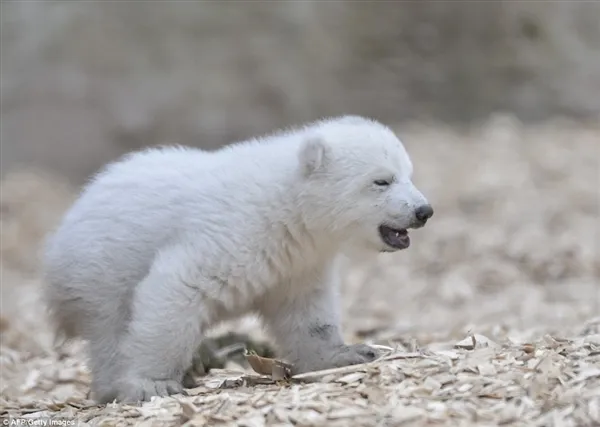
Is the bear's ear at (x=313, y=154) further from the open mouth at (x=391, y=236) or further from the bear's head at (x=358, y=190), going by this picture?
the open mouth at (x=391, y=236)

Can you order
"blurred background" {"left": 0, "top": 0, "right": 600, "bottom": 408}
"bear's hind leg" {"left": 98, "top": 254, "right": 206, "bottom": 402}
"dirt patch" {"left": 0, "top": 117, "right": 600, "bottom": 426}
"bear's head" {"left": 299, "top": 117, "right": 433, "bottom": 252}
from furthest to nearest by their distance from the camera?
"blurred background" {"left": 0, "top": 0, "right": 600, "bottom": 408} → "bear's head" {"left": 299, "top": 117, "right": 433, "bottom": 252} → "bear's hind leg" {"left": 98, "top": 254, "right": 206, "bottom": 402} → "dirt patch" {"left": 0, "top": 117, "right": 600, "bottom": 426}

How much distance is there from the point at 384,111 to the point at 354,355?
30.9 ft

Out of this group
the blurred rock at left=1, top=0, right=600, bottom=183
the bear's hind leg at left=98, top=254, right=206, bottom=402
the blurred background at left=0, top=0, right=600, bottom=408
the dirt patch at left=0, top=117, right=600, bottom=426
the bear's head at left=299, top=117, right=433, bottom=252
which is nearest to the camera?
the dirt patch at left=0, top=117, right=600, bottom=426

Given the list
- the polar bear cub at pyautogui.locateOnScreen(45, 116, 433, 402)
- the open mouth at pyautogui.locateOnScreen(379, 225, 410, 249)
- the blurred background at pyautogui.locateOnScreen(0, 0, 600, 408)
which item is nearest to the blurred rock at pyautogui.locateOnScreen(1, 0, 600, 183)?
the blurred background at pyautogui.locateOnScreen(0, 0, 600, 408)

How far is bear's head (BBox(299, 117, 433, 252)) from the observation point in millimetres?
4348

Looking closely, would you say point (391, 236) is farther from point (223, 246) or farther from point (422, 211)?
point (223, 246)

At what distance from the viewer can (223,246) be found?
414 cm

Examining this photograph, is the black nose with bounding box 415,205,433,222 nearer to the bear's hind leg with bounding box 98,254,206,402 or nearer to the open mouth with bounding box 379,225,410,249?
the open mouth with bounding box 379,225,410,249

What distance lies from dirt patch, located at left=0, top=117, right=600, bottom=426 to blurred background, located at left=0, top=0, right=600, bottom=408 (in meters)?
0.03

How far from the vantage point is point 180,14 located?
39.4ft

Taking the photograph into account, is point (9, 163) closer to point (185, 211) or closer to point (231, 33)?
point (231, 33)

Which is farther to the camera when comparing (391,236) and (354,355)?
(391,236)

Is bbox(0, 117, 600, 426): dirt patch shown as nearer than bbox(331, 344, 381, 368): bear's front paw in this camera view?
Yes

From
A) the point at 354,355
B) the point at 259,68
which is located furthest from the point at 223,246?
the point at 259,68
